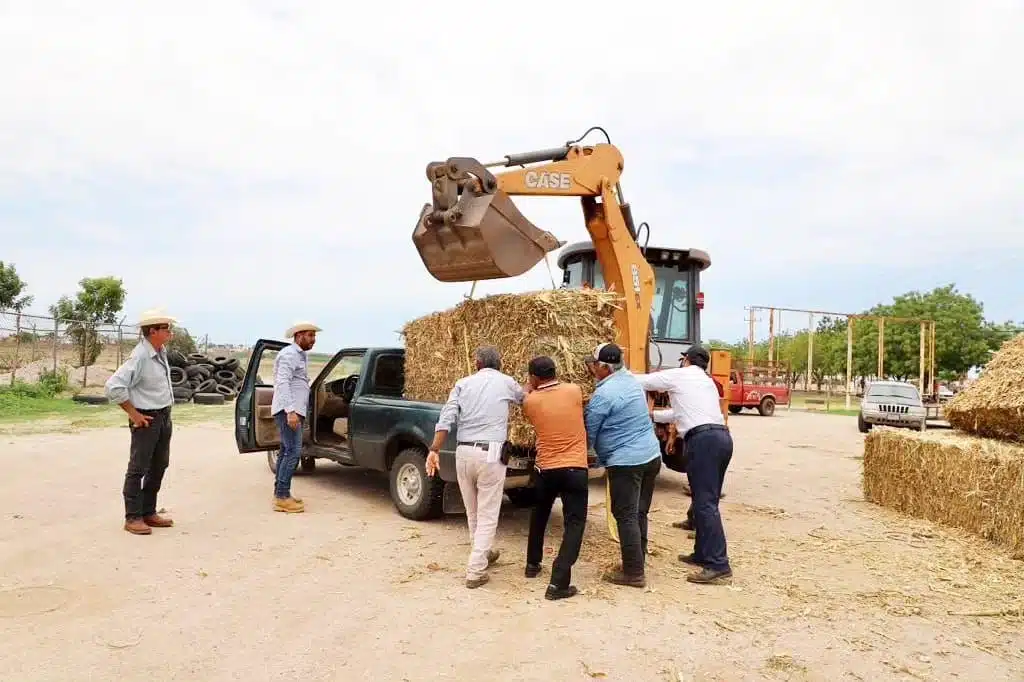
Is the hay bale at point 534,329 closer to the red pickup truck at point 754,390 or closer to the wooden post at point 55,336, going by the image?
the wooden post at point 55,336

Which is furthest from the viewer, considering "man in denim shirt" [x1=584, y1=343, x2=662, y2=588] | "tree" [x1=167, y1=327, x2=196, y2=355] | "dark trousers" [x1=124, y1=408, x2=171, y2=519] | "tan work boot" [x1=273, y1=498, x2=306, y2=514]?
"tree" [x1=167, y1=327, x2=196, y2=355]

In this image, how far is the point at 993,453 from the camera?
22.1 ft

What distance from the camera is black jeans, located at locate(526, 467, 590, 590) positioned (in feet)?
16.4

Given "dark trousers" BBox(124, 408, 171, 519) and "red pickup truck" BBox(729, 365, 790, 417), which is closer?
"dark trousers" BBox(124, 408, 171, 519)

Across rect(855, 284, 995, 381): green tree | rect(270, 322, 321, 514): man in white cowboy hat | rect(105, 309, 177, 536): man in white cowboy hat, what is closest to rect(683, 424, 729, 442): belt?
rect(270, 322, 321, 514): man in white cowboy hat

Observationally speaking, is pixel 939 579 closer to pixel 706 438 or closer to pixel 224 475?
pixel 706 438

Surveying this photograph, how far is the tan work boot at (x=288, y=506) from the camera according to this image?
734cm

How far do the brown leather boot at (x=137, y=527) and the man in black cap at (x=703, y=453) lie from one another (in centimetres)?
424

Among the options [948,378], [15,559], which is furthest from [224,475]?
[948,378]

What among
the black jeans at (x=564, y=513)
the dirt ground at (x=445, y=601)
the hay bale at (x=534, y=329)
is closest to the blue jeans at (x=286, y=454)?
the dirt ground at (x=445, y=601)

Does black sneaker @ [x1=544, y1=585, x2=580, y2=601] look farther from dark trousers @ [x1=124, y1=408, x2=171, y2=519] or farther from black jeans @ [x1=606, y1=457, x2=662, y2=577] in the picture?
dark trousers @ [x1=124, y1=408, x2=171, y2=519]

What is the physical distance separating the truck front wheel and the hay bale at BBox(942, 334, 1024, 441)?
5.20m

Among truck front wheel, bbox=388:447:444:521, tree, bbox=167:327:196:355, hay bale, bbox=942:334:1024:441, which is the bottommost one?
truck front wheel, bbox=388:447:444:521

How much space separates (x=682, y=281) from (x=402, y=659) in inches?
306
